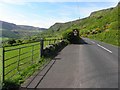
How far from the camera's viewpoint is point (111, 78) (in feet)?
34.6

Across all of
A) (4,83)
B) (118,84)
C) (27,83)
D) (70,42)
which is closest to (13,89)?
(4,83)

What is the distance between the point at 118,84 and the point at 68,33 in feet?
122

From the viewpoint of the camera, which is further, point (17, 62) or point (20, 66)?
point (17, 62)

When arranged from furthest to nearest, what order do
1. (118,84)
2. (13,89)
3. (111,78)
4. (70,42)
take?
(70,42)
(111,78)
(118,84)
(13,89)

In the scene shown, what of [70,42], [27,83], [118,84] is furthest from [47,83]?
[70,42]

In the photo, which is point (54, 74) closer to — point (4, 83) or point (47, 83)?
point (47, 83)

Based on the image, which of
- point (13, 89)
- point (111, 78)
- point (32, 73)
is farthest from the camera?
point (32, 73)

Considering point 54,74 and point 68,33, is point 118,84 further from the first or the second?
point 68,33

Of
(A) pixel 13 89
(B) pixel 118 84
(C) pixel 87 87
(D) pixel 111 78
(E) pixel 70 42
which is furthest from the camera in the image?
(E) pixel 70 42

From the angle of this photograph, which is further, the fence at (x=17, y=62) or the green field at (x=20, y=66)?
the green field at (x=20, y=66)

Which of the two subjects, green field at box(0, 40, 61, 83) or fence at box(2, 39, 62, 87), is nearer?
fence at box(2, 39, 62, 87)

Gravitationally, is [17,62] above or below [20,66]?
above

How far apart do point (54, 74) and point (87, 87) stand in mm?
2788

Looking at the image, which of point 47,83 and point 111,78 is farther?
point 111,78
